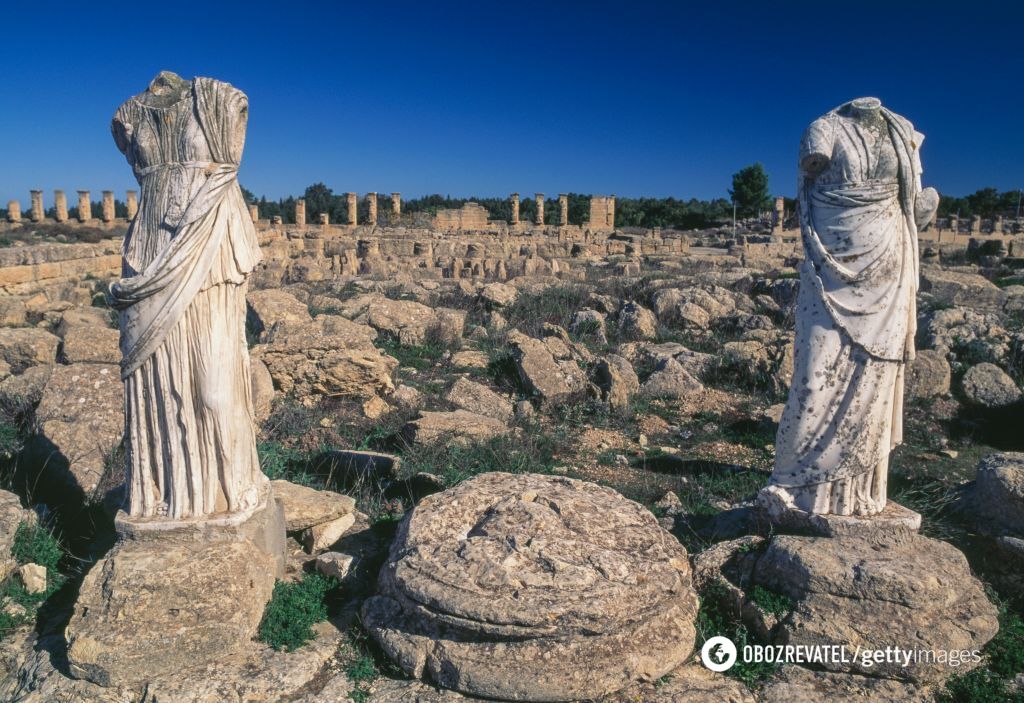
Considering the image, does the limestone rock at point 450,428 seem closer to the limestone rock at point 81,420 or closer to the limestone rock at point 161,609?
the limestone rock at point 81,420

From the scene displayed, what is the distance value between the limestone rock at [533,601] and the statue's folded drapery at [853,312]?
35.4 inches

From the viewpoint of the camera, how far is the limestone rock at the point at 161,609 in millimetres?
2887

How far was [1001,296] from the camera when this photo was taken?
12.7 meters

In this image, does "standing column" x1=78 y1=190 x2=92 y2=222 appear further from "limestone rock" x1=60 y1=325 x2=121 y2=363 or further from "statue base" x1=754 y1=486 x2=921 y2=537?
"statue base" x1=754 y1=486 x2=921 y2=537

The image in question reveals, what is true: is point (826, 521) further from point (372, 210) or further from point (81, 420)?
point (372, 210)

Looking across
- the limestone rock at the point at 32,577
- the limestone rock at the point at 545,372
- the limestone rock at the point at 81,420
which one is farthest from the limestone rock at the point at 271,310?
the limestone rock at the point at 32,577

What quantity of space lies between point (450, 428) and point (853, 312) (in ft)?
10.7

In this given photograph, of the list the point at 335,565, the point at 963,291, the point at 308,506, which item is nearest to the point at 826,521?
the point at 335,565

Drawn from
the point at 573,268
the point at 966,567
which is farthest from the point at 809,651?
the point at 573,268

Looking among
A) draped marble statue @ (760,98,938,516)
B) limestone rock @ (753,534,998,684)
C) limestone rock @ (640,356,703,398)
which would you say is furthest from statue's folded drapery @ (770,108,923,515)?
limestone rock @ (640,356,703,398)

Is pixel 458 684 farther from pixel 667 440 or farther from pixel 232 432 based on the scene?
pixel 667 440

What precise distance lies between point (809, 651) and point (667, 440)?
3458mm

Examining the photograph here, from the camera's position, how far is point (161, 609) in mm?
3000

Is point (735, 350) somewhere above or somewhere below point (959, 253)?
below
